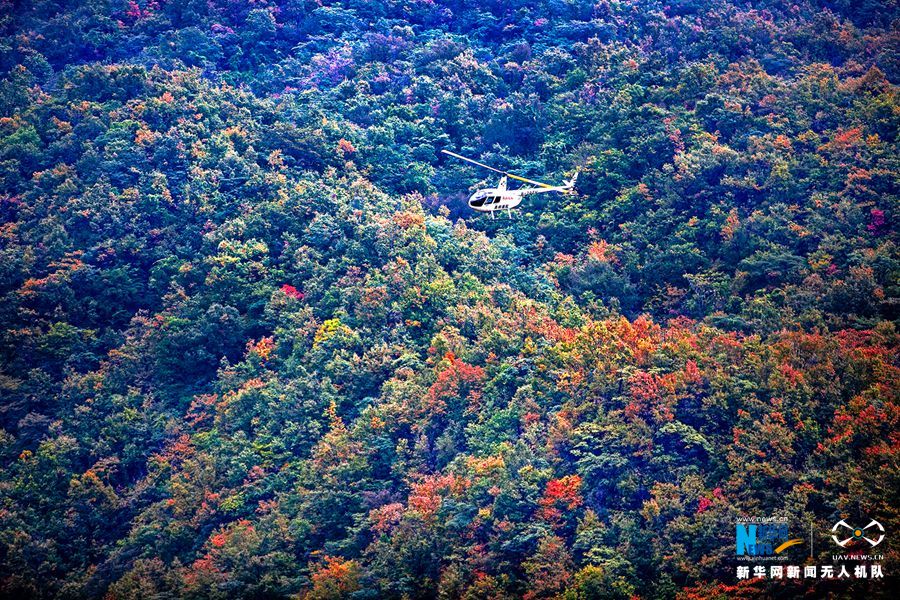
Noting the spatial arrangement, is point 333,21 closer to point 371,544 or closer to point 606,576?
point 371,544

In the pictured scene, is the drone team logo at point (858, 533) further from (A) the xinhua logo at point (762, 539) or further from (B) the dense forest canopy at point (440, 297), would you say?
(A) the xinhua logo at point (762, 539)

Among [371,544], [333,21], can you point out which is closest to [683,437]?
[371,544]

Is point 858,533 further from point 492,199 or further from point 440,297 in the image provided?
point 440,297

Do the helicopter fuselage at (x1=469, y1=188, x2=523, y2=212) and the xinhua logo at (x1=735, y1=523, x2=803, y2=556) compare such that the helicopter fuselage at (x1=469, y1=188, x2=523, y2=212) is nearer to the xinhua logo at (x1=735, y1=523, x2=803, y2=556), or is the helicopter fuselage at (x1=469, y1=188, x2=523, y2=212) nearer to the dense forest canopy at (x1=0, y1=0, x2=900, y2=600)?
the dense forest canopy at (x1=0, y1=0, x2=900, y2=600)

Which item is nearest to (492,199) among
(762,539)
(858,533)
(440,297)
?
(440,297)

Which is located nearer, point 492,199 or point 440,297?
point 492,199

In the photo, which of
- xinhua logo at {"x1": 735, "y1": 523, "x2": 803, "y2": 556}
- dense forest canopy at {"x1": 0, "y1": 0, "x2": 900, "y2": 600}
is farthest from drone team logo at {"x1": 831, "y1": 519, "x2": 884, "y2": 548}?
xinhua logo at {"x1": 735, "y1": 523, "x2": 803, "y2": 556}
